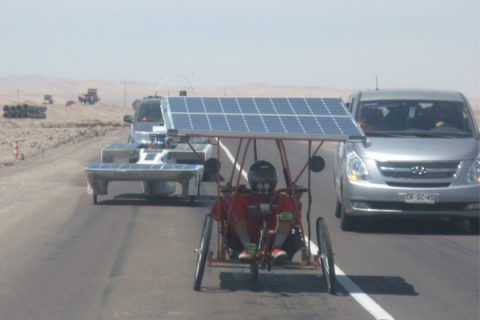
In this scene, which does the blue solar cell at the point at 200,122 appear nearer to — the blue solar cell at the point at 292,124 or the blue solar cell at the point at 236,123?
the blue solar cell at the point at 236,123

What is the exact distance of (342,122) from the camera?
33.7ft

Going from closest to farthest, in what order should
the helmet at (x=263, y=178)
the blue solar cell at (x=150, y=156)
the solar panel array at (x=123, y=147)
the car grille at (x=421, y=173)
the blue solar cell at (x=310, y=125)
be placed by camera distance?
the blue solar cell at (x=310, y=125) < the helmet at (x=263, y=178) < the car grille at (x=421, y=173) < the blue solar cell at (x=150, y=156) < the solar panel array at (x=123, y=147)

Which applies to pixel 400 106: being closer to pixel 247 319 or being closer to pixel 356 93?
pixel 356 93

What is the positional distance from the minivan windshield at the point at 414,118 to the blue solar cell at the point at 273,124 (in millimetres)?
5302

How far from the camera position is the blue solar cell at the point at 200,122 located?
32.2 feet

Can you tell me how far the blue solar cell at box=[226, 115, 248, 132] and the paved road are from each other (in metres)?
1.66

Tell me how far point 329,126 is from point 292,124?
37cm

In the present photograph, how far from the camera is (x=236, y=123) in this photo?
33.2ft

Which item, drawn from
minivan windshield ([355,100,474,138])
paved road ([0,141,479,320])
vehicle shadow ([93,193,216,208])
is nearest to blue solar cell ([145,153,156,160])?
vehicle shadow ([93,193,216,208])

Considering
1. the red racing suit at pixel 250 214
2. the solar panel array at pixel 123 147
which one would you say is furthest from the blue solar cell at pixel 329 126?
the solar panel array at pixel 123 147

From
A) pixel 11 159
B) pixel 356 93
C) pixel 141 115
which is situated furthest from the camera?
pixel 11 159

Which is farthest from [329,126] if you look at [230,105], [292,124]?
[230,105]

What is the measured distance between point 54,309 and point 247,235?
7.24 ft

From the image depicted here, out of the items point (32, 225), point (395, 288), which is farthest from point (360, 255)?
point (32, 225)
